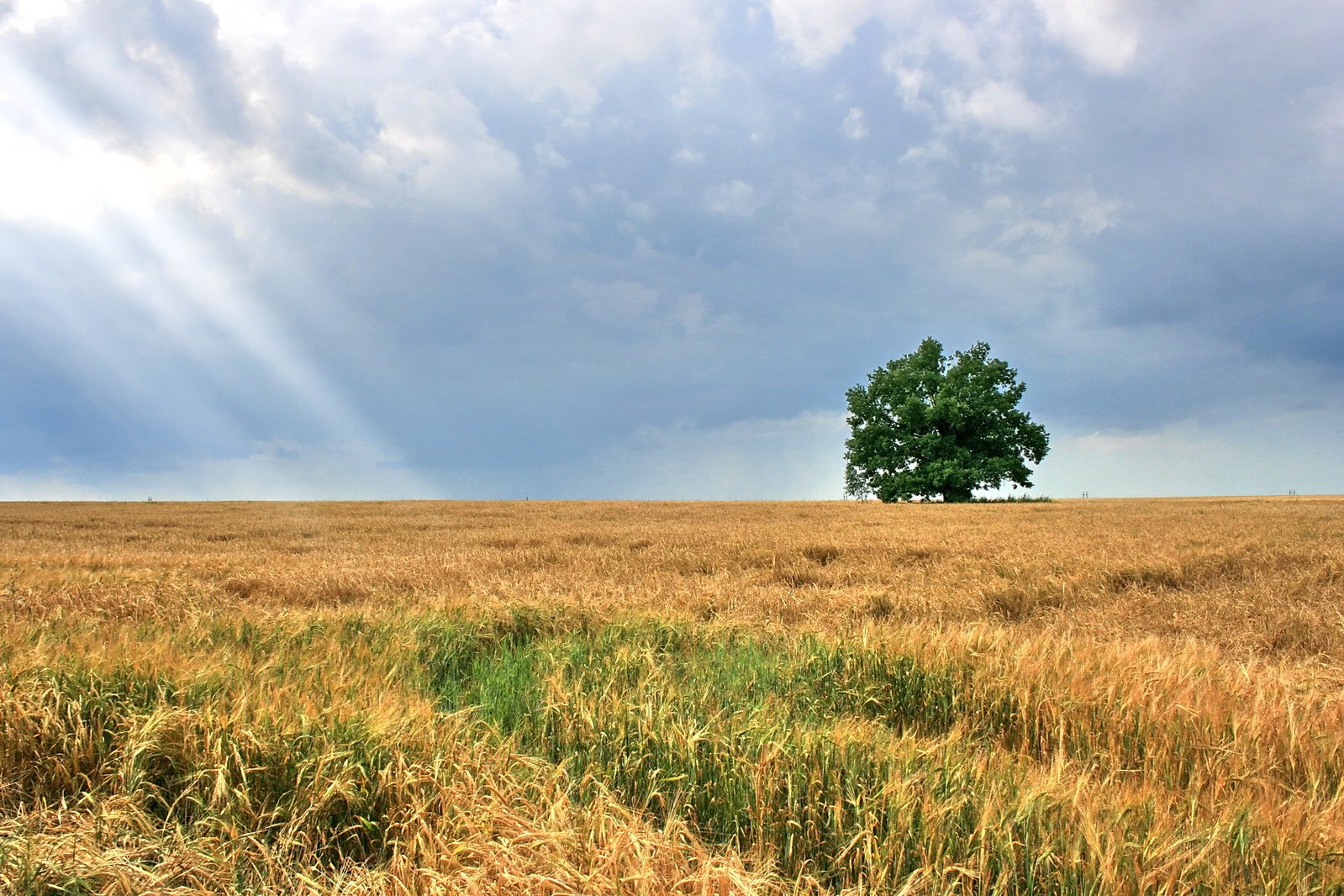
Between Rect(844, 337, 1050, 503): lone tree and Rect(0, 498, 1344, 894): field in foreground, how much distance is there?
3503 centimetres

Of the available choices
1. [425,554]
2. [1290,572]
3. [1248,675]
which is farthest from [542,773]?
[1290,572]

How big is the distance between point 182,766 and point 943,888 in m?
2.81

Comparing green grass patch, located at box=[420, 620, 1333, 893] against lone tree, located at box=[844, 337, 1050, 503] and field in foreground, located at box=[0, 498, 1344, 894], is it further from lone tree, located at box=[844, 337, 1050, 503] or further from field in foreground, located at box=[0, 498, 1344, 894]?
lone tree, located at box=[844, 337, 1050, 503]

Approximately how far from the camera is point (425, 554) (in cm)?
1126

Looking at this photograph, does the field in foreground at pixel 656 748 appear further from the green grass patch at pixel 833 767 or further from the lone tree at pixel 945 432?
the lone tree at pixel 945 432

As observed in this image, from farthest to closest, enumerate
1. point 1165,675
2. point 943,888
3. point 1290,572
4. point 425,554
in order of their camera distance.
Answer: point 425,554
point 1290,572
point 1165,675
point 943,888

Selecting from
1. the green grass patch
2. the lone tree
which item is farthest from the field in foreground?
the lone tree

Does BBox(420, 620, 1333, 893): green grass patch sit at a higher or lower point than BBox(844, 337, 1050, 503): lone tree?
lower

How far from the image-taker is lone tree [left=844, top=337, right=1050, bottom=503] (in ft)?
132

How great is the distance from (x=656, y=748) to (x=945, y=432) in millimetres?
43500

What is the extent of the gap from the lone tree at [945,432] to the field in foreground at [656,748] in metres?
35.0

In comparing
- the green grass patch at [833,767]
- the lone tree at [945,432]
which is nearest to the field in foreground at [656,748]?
the green grass patch at [833,767]

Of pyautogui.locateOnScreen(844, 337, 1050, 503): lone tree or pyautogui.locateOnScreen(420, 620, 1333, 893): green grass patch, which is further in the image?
pyautogui.locateOnScreen(844, 337, 1050, 503): lone tree

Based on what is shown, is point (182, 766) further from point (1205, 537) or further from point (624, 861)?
point (1205, 537)
